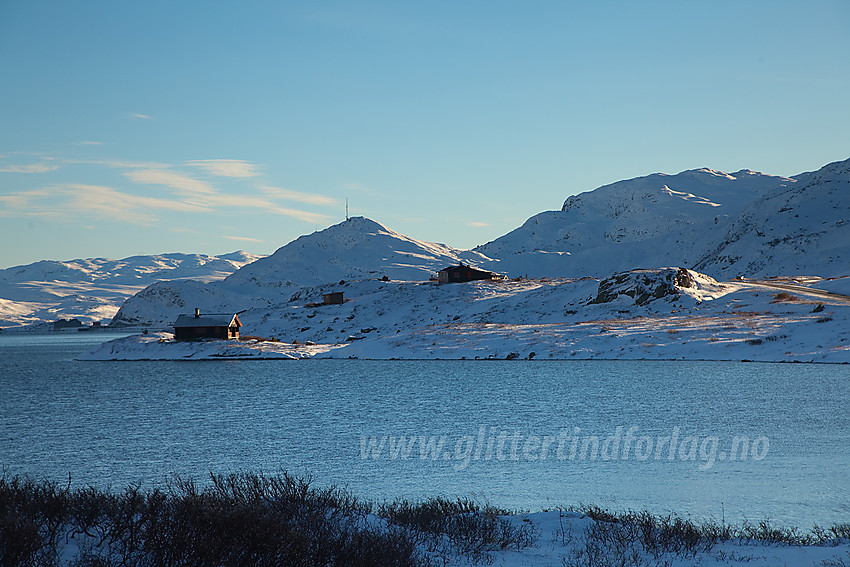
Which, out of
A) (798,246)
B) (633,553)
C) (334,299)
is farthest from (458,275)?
(633,553)

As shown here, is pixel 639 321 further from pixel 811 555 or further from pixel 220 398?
pixel 811 555

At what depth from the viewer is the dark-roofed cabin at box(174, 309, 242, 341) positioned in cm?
9812

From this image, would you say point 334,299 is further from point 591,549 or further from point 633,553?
point 633,553

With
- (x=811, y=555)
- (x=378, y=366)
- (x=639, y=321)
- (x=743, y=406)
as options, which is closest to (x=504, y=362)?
(x=378, y=366)

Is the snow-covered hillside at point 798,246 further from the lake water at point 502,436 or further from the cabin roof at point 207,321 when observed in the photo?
the lake water at point 502,436

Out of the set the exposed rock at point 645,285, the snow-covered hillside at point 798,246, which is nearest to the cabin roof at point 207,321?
the exposed rock at point 645,285

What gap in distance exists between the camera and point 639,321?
85.2 m

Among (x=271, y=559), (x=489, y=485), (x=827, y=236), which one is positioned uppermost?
(x=827, y=236)

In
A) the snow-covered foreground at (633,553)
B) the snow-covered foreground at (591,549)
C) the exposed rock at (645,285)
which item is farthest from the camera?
the exposed rock at (645,285)

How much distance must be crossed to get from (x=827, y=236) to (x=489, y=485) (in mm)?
176220

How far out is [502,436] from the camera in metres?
30.4

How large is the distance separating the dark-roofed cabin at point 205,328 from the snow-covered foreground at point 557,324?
2.21 m

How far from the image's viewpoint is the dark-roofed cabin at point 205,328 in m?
98.1

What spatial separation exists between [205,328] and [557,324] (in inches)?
1746
